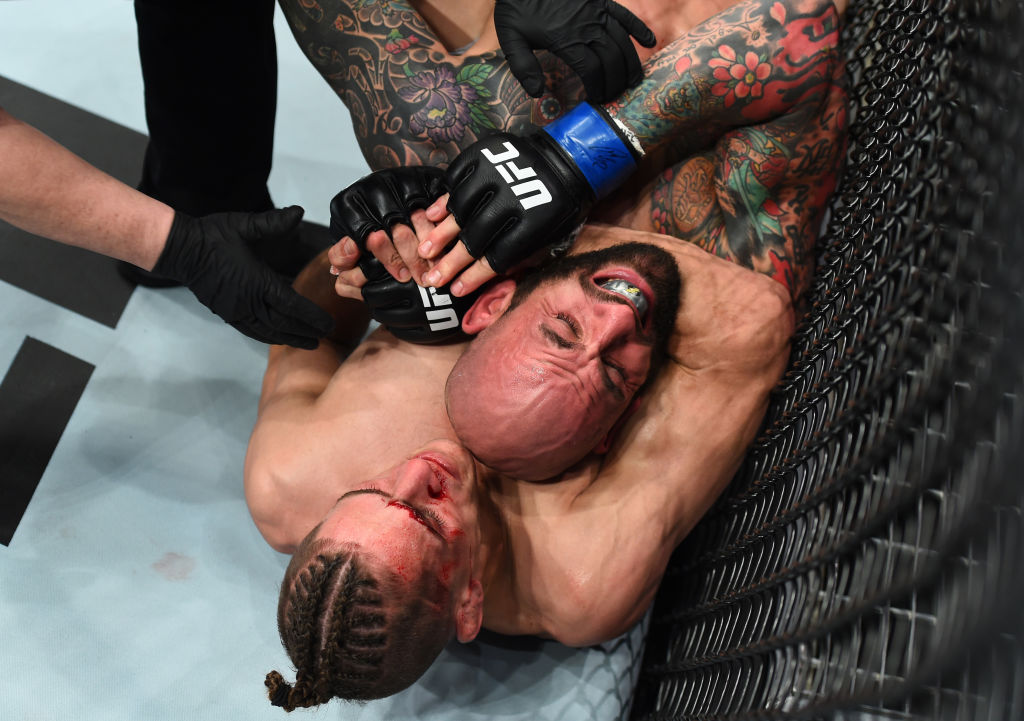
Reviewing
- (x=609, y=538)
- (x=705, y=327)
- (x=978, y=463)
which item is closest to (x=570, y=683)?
(x=609, y=538)

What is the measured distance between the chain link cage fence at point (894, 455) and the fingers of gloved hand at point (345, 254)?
1.02 meters

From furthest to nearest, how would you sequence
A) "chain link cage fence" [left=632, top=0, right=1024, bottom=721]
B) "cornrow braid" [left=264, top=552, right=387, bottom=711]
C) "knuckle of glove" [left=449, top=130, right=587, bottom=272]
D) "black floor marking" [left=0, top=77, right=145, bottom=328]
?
"black floor marking" [left=0, top=77, right=145, bottom=328] < "knuckle of glove" [left=449, top=130, right=587, bottom=272] < "cornrow braid" [left=264, top=552, right=387, bottom=711] < "chain link cage fence" [left=632, top=0, right=1024, bottom=721]

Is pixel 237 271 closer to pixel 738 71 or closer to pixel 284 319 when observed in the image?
pixel 284 319

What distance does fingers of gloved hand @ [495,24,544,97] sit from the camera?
6.11 ft

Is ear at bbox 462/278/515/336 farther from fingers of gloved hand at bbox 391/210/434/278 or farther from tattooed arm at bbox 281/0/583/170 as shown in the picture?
tattooed arm at bbox 281/0/583/170

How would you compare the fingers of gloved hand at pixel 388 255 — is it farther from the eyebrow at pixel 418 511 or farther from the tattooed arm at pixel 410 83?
the eyebrow at pixel 418 511

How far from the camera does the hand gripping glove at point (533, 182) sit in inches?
68.7

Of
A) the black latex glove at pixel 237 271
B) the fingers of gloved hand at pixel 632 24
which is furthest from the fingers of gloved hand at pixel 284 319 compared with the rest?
the fingers of gloved hand at pixel 632 24

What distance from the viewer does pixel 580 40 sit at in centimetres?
185

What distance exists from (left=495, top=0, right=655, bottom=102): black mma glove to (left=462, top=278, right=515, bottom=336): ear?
17.3 inches

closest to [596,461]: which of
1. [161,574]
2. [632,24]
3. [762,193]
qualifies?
[762,193]

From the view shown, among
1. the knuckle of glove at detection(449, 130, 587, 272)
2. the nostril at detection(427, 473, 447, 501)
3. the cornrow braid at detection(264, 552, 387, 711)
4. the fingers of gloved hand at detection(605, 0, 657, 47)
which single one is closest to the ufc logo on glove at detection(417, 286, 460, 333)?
the knuckle of glove at detection(449, 130, 587, 272)

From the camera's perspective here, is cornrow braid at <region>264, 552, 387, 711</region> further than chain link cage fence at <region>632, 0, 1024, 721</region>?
Yes

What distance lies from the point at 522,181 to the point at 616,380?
46 cm
